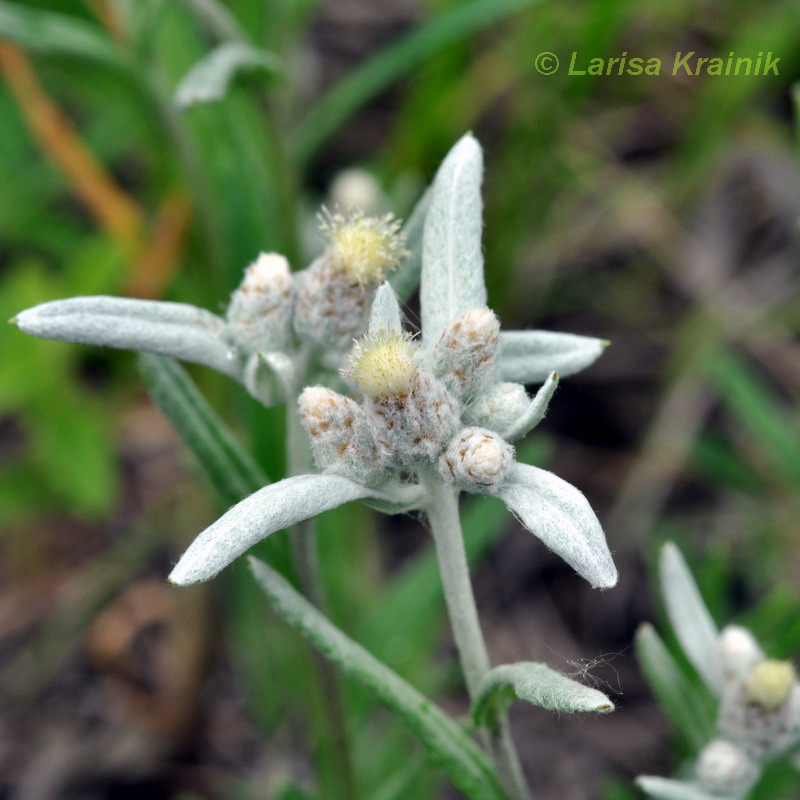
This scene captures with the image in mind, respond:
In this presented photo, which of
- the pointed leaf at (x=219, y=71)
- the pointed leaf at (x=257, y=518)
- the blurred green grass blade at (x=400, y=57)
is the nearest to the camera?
the pointed leaf at (x=257, y=518)

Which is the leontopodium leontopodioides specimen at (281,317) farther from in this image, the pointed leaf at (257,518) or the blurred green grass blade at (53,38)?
the blurred green grass blade at (53,38)

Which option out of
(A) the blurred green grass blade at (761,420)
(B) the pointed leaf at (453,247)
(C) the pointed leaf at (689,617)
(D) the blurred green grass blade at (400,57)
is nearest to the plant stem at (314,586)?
(B) the pointed leaf at (453,247)

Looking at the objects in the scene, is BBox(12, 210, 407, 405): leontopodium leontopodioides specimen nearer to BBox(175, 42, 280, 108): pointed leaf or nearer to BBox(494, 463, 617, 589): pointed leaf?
BBox(494, 463, 617, 589): pointed leaf

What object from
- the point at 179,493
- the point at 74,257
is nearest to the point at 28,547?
the point at 179,493

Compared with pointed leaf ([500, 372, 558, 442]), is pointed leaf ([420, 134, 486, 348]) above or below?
above

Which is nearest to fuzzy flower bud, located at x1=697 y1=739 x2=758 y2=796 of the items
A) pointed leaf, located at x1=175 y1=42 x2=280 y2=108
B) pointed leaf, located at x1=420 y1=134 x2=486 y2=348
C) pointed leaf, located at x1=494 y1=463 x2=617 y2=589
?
pointed leaf, located at x1=494 y1=463 x2=617 y2=589

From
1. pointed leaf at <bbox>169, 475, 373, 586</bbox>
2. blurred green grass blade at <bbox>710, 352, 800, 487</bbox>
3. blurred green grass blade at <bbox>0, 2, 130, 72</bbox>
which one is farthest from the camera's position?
blurred green grass blade at <bbox>710, 352, 800, 487</bbox>

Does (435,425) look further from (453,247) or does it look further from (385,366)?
(453,247)

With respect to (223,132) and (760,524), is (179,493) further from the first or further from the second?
(760,524)
